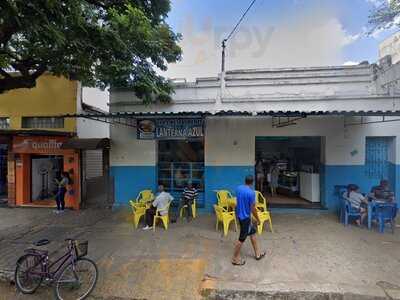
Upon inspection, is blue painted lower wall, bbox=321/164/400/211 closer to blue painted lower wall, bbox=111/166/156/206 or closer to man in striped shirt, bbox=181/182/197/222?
man in striped shirt, bbox=181/182/197/222

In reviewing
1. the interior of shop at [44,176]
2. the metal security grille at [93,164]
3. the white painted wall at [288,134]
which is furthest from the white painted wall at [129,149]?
the metal security grille at [93,164]

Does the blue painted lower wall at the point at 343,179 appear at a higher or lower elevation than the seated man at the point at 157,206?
higher

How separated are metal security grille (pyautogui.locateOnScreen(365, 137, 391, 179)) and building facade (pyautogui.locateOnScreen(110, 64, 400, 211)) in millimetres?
32

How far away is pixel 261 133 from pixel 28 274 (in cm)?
688

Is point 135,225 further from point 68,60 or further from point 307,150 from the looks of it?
point 307,150

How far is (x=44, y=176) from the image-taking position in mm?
11305

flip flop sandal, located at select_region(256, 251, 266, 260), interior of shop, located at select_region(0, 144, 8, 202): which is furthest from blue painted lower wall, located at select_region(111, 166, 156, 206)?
interior of shop, located at select_region(0, 144, 8, 202)

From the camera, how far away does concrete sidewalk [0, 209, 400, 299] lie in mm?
4324

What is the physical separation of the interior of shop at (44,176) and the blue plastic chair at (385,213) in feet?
34.0

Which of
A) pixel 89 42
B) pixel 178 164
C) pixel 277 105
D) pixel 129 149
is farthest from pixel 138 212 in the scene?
pixel 277 105

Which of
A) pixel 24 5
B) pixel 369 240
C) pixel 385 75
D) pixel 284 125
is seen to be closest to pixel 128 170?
pixel 284 125

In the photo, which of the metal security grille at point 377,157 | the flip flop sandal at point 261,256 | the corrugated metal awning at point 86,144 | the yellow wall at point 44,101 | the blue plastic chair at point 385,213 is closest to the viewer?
the flip flop sandal at point 261,256

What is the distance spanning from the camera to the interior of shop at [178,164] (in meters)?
9.42

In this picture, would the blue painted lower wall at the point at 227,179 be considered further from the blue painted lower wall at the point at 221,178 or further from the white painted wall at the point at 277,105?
the white painted wall at the point at 277,105
